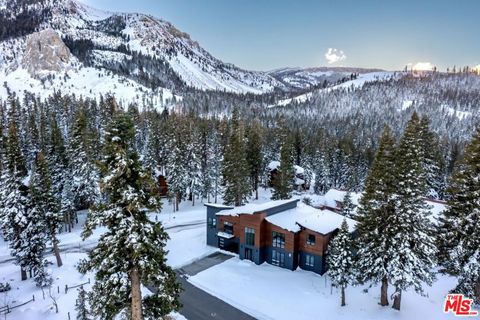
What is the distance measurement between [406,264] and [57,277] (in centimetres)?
3410

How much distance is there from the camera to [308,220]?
3541 cm

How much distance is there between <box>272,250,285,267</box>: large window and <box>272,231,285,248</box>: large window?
0.80 metres

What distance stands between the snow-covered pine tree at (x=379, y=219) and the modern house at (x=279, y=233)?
7773 mm

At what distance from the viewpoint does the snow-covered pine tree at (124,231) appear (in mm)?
12625

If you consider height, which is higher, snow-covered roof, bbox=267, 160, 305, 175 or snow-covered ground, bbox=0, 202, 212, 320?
snow-covered roof, bbox=267, 160, 305, 175

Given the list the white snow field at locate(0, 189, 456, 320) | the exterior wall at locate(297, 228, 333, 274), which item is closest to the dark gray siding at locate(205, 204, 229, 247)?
the white snow field at locate(0, 189, 456, 320)

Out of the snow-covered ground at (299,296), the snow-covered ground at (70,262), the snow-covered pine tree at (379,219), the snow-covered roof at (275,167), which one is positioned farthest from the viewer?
the snow-covered roof at (275,167)

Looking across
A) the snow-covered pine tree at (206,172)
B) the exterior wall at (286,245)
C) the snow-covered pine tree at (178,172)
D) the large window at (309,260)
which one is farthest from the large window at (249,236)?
the snow-covered pine tree at (206,172)

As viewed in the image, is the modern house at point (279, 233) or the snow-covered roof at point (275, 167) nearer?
the modern house at point (279, 233)

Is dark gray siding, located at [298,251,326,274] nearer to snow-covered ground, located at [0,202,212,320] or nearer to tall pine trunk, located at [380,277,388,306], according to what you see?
tall pine trunk, located at [380,277,388,306]

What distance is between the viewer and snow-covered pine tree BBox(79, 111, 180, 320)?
41.4 feet

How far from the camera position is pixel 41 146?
60.4m

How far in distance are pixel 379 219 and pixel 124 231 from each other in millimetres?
19700

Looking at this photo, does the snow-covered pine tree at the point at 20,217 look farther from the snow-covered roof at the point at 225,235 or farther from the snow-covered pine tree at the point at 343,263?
the snow-covered pine tree at the point at 343,263
